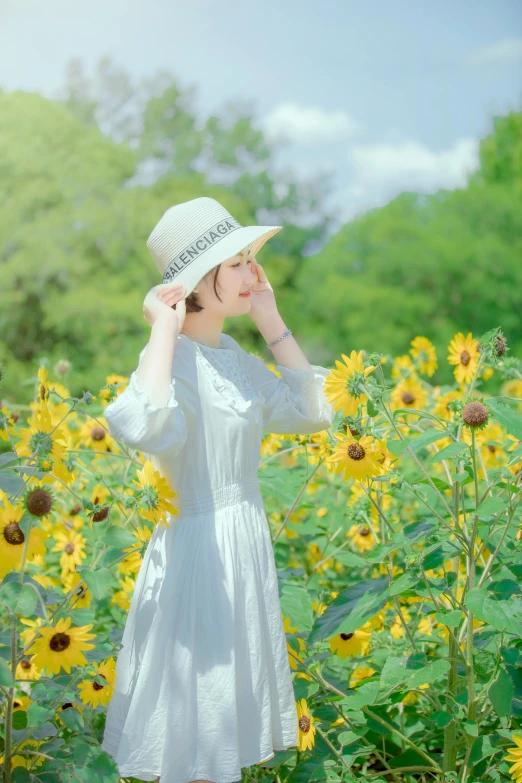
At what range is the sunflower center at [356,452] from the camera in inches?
68.7

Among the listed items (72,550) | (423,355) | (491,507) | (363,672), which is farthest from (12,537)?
(423,355)

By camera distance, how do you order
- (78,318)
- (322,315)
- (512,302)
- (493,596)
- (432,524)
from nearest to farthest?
(493,596), (432,524), (78,318), (512,302), (322,315)

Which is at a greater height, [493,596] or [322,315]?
[322,315]

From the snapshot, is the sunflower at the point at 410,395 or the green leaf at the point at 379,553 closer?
the green leaf at the point at 379,553

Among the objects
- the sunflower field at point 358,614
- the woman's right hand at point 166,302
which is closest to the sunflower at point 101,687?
the sunflower field at point 358,614

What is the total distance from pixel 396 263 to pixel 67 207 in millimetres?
5806

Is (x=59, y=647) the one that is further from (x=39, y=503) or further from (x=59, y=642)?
(x=39, y=503)

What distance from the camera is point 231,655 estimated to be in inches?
66.8

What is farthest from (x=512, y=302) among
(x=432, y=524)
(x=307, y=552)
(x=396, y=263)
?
(x=432, y=524)

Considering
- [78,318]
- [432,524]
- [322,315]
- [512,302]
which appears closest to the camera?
[432,524]

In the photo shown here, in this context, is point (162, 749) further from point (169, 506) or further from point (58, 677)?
point (169, 506)

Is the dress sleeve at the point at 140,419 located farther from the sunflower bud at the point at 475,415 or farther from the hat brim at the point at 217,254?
the sunflower bud at the point at 475,415

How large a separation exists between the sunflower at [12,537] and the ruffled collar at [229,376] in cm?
44

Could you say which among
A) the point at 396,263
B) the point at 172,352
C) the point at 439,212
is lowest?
the point at 172,352
